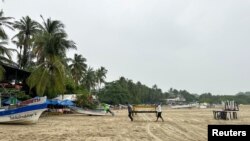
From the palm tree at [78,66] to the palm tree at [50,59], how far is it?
27218mm

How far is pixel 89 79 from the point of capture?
88.0 m

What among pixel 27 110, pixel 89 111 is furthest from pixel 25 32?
pixel 27 110

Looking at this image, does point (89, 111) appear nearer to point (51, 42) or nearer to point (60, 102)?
point (60, 102)

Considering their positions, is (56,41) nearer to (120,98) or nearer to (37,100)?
(37,100)

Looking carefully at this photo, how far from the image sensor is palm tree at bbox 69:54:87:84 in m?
69.1

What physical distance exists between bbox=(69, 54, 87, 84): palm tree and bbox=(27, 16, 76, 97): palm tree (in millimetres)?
27218

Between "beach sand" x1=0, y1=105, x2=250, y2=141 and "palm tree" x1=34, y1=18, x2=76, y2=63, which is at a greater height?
"palm tree" x1=34, y1=18, x2=76, y2=63

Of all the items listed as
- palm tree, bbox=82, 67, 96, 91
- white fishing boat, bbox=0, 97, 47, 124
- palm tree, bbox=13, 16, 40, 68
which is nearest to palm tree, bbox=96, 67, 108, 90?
palm tree, bbox=82, 67, 96, 91

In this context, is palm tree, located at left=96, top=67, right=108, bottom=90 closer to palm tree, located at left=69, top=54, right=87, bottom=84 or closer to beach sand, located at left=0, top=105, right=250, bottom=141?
palm tree, located at left=69, top=54, right=87, bottom=84

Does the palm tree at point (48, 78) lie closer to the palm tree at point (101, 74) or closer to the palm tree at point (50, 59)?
the palm tree at point (50, 59)

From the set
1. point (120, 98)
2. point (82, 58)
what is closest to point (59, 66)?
point (82, 58)

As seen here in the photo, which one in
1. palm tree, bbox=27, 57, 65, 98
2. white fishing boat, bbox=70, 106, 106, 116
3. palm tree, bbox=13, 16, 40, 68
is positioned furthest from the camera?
palm tree, bbox=13, 16, 40, 68

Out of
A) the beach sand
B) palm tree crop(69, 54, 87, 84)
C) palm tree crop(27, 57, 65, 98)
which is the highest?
palm tree crop(69, 54, 87, 84)

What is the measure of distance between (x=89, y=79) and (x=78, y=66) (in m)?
17.2
